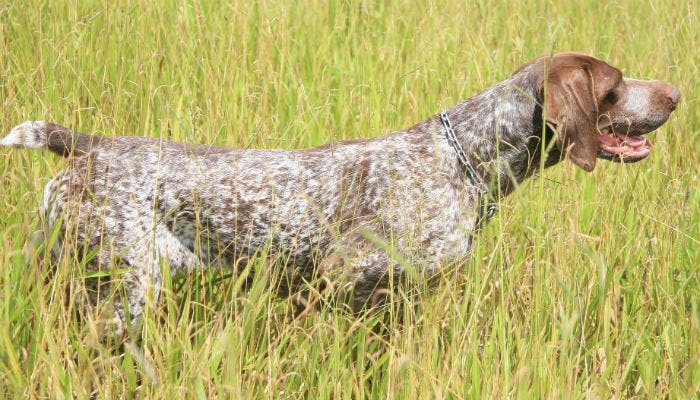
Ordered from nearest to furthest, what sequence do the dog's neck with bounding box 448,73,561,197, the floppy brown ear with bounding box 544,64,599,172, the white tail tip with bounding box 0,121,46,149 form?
the floppy brown ear with bounding box 544,64,599,172 < the white tail tip with bounding box 0,121,46,149 < the dog's neck with bounding box 448,73,561,197

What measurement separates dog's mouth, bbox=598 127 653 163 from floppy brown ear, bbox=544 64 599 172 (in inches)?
7.5

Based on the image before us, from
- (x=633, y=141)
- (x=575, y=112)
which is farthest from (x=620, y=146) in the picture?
(x=575, y=112)

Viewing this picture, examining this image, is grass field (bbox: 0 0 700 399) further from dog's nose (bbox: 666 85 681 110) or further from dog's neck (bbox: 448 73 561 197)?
dog's nose (bbox: 666 85 681 110)

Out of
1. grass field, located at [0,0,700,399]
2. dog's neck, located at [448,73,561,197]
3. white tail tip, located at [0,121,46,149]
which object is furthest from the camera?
dog's neck, located at [448,73,561,197]

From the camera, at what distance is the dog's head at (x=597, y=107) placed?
3518 millimetres

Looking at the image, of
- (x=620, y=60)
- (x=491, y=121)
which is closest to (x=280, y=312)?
(x=491, y=121)

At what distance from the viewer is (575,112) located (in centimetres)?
352

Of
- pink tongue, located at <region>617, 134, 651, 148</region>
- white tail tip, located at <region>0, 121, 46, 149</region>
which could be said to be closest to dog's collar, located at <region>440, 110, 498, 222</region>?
pink tongue, located at <region>617, 134, 651, 148</region>

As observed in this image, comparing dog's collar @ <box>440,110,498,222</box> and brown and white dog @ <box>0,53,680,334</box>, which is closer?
brown and white dog @ <box>0,53,680,334</box>

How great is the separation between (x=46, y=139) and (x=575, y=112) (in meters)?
2.10

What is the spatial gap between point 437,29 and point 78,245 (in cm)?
322

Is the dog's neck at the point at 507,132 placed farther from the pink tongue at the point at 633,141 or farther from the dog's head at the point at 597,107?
the pink tongue at the point at 633,141

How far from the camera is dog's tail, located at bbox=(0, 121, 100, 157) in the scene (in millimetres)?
3654

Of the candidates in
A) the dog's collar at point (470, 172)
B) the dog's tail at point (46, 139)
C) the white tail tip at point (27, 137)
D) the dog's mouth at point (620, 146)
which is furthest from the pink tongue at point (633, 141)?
the white tail tip at point (27, 137)
